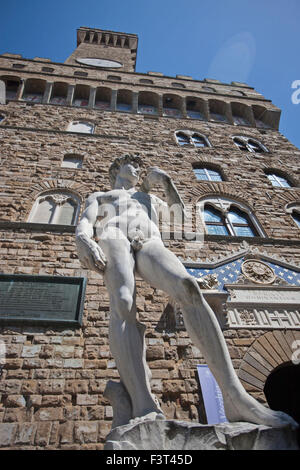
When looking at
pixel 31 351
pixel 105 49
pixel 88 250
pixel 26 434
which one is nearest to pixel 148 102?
pixel 105 49

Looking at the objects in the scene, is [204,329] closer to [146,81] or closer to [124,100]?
[124,100]

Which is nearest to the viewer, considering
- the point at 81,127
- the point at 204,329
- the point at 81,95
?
the point at 204,329

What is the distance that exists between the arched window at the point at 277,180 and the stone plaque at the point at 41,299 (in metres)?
6.32

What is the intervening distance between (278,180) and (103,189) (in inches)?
202

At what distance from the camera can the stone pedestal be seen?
4.56 ft

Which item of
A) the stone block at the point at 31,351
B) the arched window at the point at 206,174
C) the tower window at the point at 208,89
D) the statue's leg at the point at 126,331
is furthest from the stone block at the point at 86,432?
the tower window at the point at 208,89

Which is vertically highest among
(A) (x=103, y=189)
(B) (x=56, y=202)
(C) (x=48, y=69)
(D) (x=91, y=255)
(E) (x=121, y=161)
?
(C) (x=48, y=69)

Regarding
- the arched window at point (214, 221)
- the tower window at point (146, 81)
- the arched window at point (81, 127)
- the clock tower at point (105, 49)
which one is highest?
the clock tower at point (105, 49)

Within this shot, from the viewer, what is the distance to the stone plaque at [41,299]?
3.79 meters

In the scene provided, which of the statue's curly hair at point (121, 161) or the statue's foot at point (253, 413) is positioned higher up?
the statue's curly hair at point (121, 161)

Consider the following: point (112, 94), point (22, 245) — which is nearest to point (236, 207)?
point (22, 245)

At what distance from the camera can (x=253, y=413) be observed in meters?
1.55

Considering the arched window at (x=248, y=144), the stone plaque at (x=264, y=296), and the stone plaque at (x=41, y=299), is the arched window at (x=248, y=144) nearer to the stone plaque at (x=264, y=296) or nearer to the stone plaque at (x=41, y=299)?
the stone plaque at (x=264, y=296)
